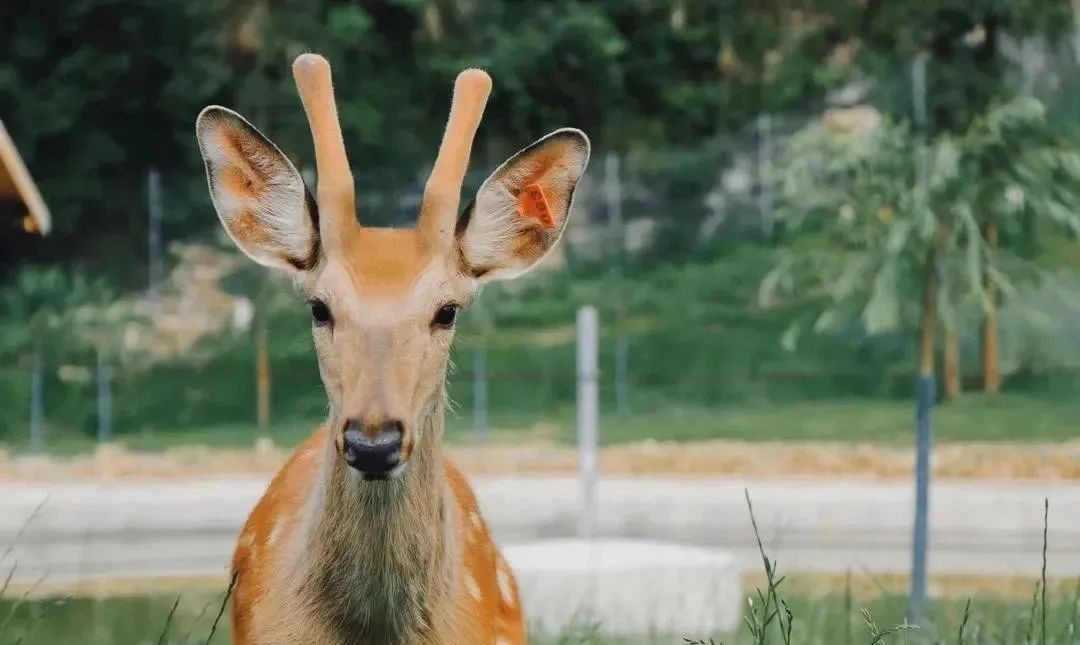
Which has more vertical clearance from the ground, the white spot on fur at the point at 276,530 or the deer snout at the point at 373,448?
the deer snout at the point at 373,448

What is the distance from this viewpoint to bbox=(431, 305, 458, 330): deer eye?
3.21 metres

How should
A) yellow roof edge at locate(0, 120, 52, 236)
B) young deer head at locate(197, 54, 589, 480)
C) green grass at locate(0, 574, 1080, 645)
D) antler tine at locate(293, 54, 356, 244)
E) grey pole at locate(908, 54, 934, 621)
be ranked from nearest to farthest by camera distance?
young deer head at locate(197, 54, 589, 480) → antler tine at locate(293, 54, 356, 244) → yellow roof edge at locate(0, 120, 52, 236) → green grass at locate(0, 574, 1080, 645) → grey pole at locate(908, 54, 934, 621)

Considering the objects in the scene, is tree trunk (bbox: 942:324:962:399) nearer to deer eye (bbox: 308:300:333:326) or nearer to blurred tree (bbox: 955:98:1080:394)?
blurred tree (bbox: 955:98:1080:394)

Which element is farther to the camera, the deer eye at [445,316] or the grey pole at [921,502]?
the grey pole at [921,502]

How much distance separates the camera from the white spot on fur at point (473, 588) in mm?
3473

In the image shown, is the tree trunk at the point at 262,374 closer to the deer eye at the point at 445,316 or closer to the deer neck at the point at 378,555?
the deer neck at the point at 378,555

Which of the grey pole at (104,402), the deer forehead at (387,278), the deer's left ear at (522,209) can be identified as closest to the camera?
the deer forehead at (387,278)

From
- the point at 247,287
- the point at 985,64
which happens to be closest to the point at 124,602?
the point at 985,64

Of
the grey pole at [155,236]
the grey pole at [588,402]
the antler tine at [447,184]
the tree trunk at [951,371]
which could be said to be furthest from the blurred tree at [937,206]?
the grey pole at [155,236]

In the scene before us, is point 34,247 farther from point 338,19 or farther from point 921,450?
point 921,450

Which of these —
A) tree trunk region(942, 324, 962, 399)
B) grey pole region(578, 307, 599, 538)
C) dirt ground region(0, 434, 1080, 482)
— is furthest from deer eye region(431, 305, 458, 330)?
tree trunk region(942, 324, 962, 399)

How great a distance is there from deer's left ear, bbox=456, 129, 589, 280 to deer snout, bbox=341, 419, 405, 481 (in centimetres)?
52

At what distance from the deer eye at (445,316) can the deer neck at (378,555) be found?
0.46ft

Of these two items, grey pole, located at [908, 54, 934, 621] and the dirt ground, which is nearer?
grey pole, located at [908, 54, 934, 621]
